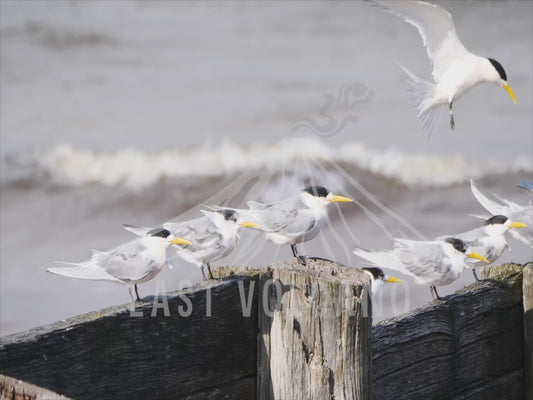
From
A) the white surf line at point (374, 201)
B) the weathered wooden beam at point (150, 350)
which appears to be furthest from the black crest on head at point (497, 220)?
the weathered wooden beam at point (150, 350)

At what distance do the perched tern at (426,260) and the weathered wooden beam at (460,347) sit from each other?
0.13m

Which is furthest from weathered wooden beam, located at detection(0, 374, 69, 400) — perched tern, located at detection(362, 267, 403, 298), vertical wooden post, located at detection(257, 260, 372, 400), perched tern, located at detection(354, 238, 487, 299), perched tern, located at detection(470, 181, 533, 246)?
perched tern, located at detection(470, 181, 533, 246)

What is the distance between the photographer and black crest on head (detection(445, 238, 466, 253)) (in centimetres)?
296

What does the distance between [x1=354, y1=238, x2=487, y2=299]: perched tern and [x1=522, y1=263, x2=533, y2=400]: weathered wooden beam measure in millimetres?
225

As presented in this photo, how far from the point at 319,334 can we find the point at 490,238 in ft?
5.31

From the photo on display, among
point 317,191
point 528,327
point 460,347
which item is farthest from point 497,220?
point 317,191

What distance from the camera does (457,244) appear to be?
298cm

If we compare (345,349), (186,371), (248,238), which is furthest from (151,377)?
(248,238)

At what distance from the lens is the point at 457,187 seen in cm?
387

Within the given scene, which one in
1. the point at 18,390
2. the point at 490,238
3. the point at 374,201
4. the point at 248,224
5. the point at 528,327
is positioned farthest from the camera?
the point at 374,201

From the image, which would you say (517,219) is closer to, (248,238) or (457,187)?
(457,187)

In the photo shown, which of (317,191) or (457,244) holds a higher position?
(317,191)

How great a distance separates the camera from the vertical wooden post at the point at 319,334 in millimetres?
1871

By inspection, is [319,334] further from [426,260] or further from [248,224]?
[426,260]
